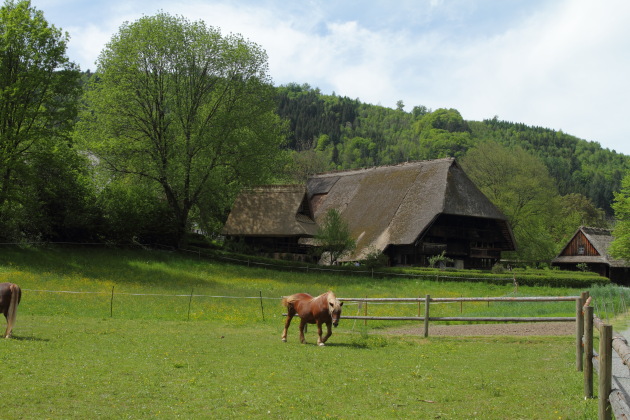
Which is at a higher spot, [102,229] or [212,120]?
[212,120]

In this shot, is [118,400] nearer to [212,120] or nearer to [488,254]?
[212,120]

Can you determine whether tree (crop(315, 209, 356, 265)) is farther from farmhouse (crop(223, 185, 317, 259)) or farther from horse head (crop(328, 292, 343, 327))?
horse head (crop(328, 292, 343, 327))

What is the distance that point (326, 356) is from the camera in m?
13.0

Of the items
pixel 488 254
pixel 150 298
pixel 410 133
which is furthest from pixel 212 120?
pixel 410 133

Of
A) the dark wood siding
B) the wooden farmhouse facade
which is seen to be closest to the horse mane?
the wooden farmhouse facade

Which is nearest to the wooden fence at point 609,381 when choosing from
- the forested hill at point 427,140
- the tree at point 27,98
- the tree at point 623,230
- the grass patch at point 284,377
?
the grass patch at point 284,377

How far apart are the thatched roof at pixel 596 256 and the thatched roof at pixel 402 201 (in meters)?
12.1

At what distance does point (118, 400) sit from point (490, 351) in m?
9.07

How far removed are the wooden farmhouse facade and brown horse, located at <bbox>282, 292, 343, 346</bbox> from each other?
30760mm

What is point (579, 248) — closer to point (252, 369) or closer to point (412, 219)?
point (412, 219)

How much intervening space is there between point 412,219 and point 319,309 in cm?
3475

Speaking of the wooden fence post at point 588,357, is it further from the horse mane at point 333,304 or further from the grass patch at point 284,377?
the horse mane at point 333,304

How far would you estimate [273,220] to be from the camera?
51.5 metres

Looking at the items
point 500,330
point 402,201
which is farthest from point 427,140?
point 500,330
